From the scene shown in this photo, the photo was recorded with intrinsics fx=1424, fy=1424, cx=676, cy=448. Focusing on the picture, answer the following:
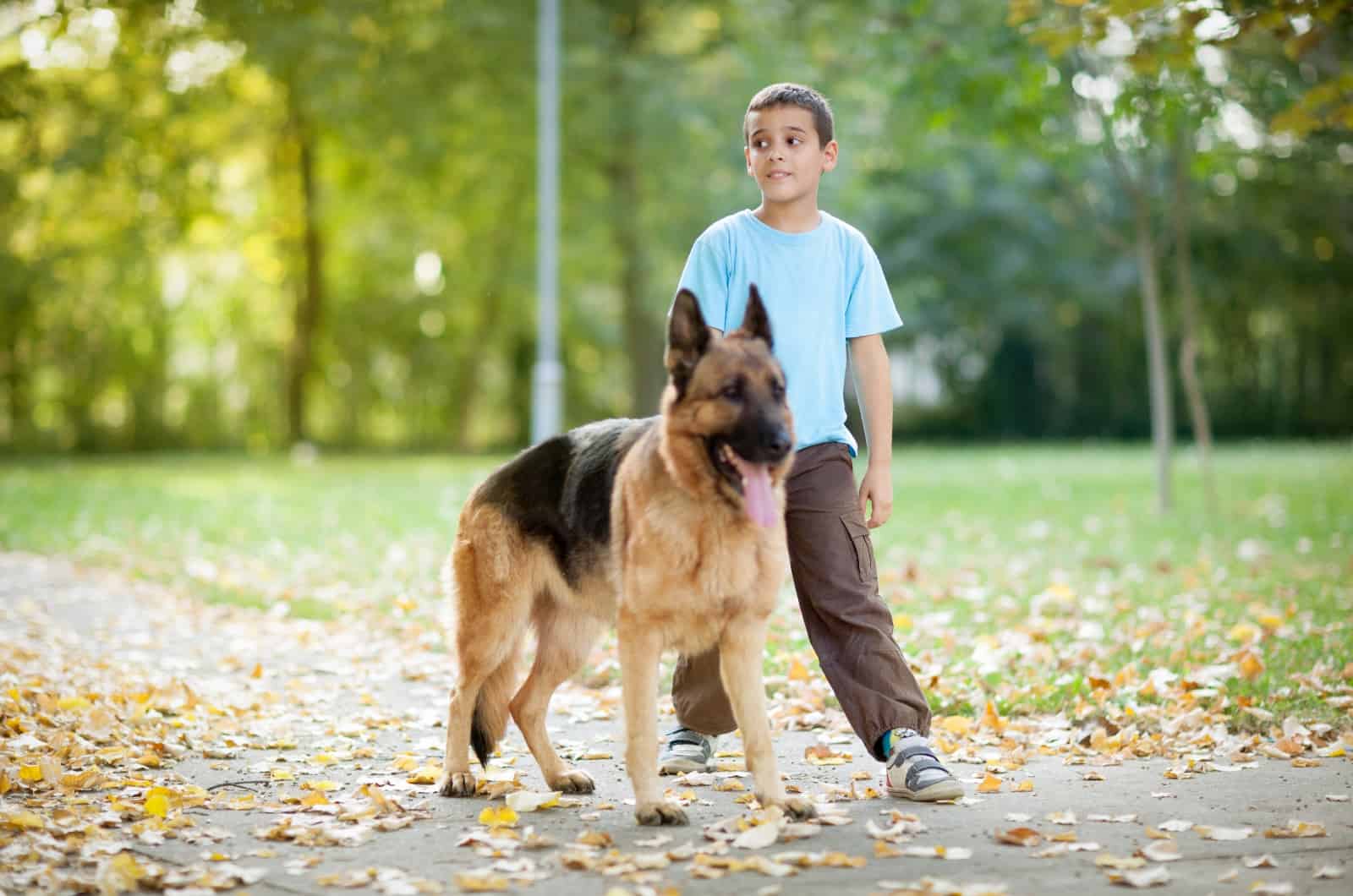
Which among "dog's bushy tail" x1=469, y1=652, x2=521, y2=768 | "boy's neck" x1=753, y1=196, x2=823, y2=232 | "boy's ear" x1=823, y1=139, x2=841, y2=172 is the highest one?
"boy's ear" x1=823, y1=139, x2=841, y2=172

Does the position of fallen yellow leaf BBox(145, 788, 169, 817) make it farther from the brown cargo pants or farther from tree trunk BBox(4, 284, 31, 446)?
tree trunk BBox(4, 284, 31, 446)

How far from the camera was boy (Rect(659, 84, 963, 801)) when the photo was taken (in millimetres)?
5082

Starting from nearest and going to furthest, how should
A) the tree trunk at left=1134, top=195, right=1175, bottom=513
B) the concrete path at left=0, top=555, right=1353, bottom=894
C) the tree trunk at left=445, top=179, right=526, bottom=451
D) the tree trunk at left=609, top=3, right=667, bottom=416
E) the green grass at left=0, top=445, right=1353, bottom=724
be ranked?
the concrete path at left=0, top=555, right=1353, bottom=894 < the green grass at left=0, top=445, right=1353, bottom=724 < the tree trunk at left=1134, top=195, right=1175, bottom=513 < the tree trunk at left=609, top=3, right=667, bottom=416 < the tree trunk at left=445, top=179, right=526, bottom=451

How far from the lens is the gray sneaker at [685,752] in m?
Answer: 5.54

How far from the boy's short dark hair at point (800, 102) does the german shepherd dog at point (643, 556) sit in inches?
32.8

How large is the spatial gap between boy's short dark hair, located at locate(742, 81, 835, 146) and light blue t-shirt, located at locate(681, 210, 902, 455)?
13.1 inches

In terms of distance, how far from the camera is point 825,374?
5195mm

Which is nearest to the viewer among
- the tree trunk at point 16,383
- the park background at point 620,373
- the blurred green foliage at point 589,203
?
the park background at point 620,373

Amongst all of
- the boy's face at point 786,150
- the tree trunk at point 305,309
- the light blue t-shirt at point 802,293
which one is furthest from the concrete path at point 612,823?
the tree trunk at point 305,309

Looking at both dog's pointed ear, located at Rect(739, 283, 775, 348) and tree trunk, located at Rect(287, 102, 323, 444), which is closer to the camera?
dog's pointed ear, located at Rect(739, 283, 775, 348)

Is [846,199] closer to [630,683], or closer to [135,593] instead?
[135,593]

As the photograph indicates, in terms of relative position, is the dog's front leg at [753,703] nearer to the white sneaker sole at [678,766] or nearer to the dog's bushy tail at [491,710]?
the white sneaker sole at [678,766]

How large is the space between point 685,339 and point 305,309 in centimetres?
3129

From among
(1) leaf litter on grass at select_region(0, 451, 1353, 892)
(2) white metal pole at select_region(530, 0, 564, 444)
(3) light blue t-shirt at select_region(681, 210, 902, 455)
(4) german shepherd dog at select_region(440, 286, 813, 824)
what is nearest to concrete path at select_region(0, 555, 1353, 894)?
(1) leaf litter on grass at select_region(0, 451, 1353, 892)
